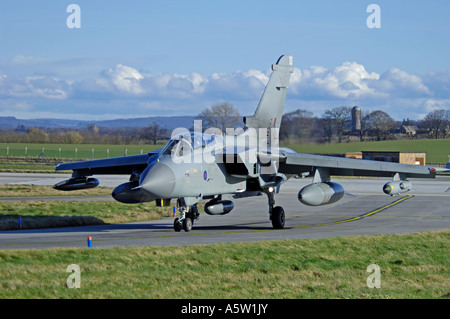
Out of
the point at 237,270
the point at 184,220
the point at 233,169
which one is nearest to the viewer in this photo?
the point at 237,270

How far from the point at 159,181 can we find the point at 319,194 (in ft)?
23.2

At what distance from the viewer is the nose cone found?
62.0 feet

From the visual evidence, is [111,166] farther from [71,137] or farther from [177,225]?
[71,137]

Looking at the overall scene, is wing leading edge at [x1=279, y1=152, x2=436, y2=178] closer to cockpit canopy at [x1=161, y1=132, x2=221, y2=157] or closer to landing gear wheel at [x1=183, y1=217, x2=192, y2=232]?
cockpit canopy at [x1=161, y1=132, x2=221, y2=157]

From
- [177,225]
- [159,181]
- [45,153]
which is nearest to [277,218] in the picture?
[177,225]

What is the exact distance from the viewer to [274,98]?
26.8 meters

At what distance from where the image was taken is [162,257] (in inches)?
640

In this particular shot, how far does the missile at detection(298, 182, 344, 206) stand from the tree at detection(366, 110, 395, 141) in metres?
18.9

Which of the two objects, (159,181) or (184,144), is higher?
(184,144)

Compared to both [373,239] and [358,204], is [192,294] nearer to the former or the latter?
[373,239]

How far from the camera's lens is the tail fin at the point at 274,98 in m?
26.1

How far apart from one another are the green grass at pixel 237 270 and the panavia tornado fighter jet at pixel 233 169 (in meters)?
3.11

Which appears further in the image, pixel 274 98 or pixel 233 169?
pixel 274 98
